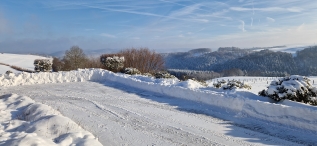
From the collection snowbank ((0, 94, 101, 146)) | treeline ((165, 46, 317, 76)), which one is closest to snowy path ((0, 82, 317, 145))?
snowbank ((0, 94, 101, 146))

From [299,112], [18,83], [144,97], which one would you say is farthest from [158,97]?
[18,83]

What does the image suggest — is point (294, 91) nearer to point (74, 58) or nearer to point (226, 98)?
point (226, 98)

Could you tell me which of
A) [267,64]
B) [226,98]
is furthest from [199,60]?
[226,98]

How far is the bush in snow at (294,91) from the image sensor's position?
10164 mm

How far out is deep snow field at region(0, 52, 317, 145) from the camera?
21.7 ft

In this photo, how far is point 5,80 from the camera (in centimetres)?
1898

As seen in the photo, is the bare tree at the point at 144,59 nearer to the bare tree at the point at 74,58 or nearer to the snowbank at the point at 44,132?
the bare tree at the point at 74,58

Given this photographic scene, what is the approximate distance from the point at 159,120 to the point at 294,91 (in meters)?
5.16

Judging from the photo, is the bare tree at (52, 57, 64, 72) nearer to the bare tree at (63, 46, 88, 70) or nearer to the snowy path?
the bare tree at (63, 46, 88, 70)

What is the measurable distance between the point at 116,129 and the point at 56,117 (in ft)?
5.67

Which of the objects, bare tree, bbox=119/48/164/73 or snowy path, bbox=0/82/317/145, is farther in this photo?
bare tree, bbox=119/48/164/73

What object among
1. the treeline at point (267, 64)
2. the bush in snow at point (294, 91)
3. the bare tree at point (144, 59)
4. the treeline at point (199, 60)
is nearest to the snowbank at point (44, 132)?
the bush in snow at point (294, 91)

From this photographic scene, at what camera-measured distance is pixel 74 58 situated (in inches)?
1518

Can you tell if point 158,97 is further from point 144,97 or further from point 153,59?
point 153,59
